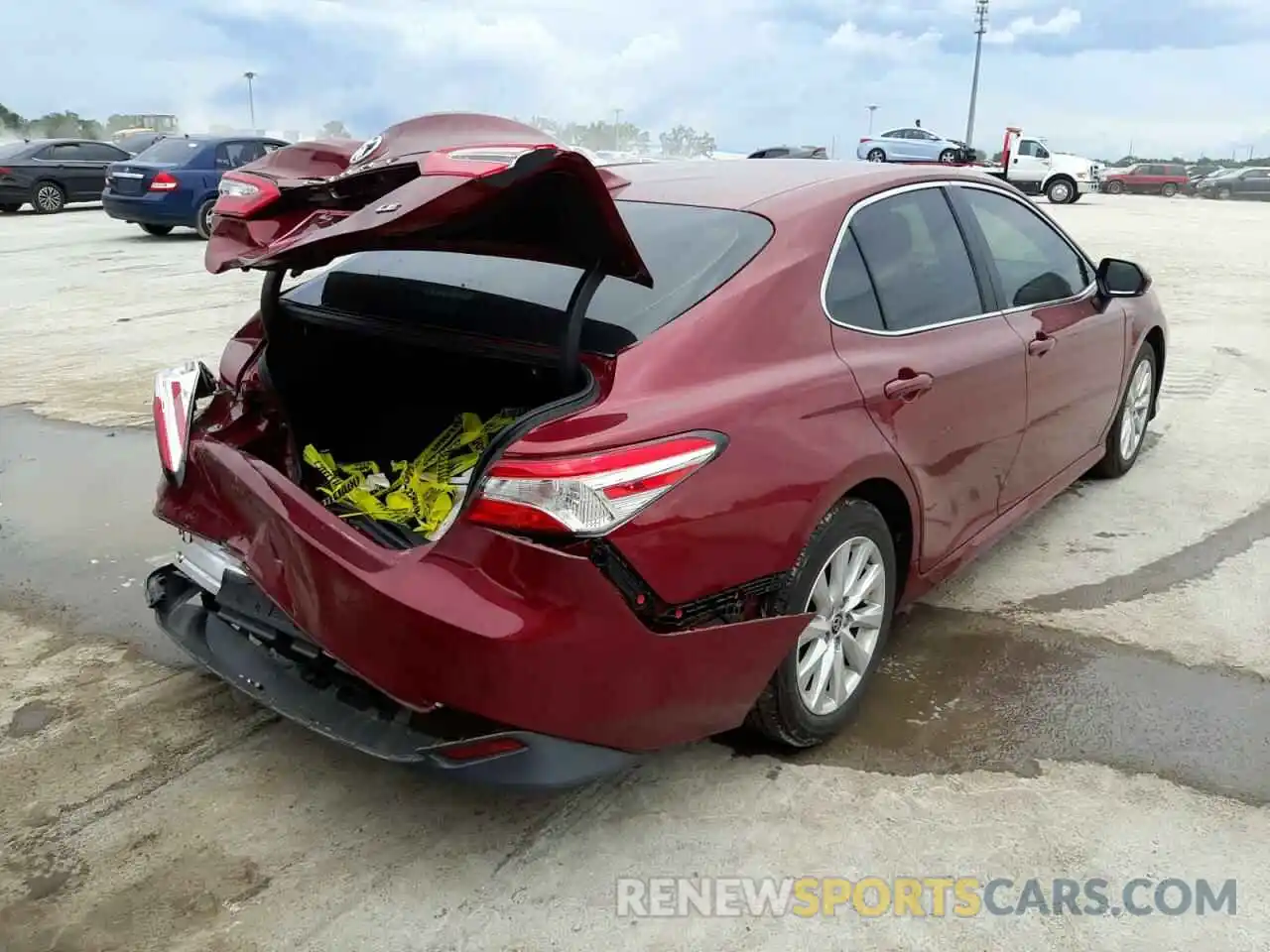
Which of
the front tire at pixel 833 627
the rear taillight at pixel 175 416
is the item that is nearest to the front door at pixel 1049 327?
the front tire at pixel 833 627

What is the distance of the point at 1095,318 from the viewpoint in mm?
4410

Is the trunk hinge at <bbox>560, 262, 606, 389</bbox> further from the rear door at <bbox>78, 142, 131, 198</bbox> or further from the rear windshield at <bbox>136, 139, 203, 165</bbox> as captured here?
the rear door at <bbox>78, 142, 131, 198</bbox>

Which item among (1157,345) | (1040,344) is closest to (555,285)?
(1040,344)

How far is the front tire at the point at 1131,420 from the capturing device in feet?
16.6

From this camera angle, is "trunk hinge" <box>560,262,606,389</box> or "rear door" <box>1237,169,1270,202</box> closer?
"trunk hinge" <box>560,262,606,389</box>

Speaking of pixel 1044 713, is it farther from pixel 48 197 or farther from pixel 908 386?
pixel 48 197

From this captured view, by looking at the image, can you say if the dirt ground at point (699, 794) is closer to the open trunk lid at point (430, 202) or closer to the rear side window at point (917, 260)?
the rear side window at point (917, 260)

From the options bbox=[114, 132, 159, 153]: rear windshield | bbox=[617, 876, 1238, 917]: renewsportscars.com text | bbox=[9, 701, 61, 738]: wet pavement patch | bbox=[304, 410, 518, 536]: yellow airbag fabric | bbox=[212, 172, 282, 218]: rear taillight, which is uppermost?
bbox=[114, 132, 159, 153]: rear windshield

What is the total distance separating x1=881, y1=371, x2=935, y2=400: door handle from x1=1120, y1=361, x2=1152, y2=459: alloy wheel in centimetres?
237

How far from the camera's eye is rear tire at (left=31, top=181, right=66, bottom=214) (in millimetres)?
19734

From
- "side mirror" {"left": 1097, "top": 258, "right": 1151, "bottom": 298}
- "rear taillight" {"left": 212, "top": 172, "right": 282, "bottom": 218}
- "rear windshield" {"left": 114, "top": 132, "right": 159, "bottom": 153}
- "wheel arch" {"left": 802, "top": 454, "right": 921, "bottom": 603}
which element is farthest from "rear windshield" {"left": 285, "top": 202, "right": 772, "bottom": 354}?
"rear windshield" {"left": 114, "top": 132, "right": 159, "bottom": 153}

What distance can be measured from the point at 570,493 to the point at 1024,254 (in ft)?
8.81

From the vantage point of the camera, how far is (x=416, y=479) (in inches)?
123

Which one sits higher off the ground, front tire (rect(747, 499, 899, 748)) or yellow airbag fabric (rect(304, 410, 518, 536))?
yellow airbag fabric (rect(304, 410, 518, 536))
